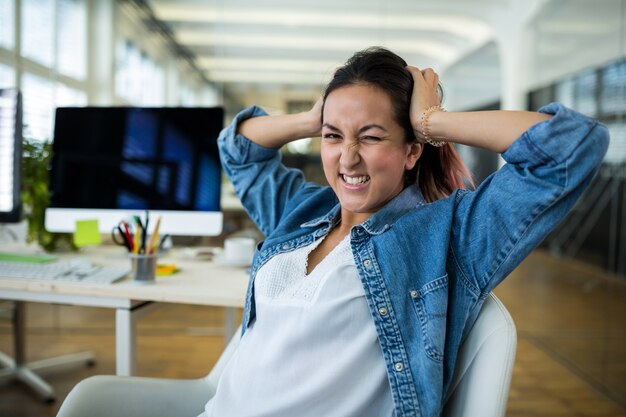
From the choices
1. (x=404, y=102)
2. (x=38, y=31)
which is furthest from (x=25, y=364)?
(x=404, y=102)

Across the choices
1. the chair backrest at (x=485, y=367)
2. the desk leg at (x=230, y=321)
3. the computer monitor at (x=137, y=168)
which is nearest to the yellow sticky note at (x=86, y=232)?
the computer monitor at (x=137, y=168)

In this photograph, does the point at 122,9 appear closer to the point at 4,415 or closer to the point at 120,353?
the point at 4,415

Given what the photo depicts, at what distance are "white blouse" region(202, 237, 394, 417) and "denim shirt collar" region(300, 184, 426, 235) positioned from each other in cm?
7

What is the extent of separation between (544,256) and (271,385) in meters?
2.82

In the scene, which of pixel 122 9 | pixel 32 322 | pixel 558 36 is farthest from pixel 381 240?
pixel 32 322

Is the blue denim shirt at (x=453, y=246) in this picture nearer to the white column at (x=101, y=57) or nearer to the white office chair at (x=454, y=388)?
the white office chair at (x=454, y=388)

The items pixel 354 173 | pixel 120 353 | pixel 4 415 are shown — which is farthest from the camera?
pixel 4 415

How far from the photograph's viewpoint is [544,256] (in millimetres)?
3367

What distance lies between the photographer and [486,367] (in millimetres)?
892

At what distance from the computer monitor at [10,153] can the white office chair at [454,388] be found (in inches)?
44.8

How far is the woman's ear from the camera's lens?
1106mm

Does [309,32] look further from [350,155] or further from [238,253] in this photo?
[350,155]

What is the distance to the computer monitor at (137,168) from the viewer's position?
6.34 feet

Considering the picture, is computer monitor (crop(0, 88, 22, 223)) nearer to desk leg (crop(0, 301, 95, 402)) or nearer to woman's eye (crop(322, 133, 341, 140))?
desk leg (crop(0, 301, 95, 402))
